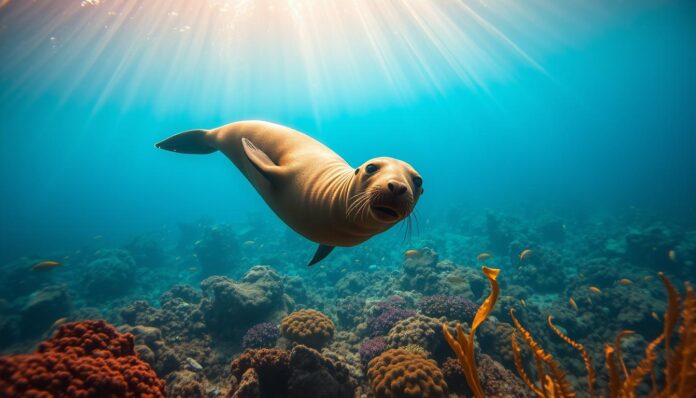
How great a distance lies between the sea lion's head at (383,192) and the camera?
156 centimetres

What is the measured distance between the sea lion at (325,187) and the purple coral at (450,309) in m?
4.99

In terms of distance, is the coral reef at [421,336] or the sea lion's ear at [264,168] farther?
the coral reef at [421,336]

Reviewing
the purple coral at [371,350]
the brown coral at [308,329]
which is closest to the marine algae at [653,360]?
the purple coral at [371,350]

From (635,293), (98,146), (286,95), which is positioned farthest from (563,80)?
(98,146)

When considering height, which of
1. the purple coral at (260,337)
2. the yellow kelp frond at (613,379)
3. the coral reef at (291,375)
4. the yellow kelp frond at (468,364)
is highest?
the yellow kelp frond at (613,379)

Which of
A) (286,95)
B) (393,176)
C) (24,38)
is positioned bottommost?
(393,176)

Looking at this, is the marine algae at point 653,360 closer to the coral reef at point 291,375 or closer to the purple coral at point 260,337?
the coral reef at point 291,375

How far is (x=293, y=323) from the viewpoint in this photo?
18.1 ft

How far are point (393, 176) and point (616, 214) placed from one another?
3901 cm

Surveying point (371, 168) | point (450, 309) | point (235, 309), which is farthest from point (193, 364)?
point (371, 168)

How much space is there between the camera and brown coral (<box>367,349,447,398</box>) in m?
3.59

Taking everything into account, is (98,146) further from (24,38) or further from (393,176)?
(393,176)

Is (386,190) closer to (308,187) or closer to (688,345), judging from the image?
(308,187)

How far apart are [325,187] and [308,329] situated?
4.04m
